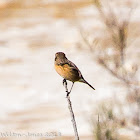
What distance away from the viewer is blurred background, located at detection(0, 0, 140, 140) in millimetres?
4433

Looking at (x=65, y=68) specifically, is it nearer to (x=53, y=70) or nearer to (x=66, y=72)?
(x=66, y=72)

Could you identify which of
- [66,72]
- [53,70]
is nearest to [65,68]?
[66,72]

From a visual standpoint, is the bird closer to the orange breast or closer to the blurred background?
the orange breast

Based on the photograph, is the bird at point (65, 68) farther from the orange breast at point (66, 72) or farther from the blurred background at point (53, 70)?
the blurred background at point (53, 70)

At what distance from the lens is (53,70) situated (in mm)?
8523

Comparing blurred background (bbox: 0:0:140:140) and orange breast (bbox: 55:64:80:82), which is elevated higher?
blurred background (bbox: 0:0:140:140)

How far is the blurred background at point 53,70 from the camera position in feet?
14.5

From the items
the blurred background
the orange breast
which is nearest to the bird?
the orange breast

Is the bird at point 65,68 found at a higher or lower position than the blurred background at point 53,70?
lower

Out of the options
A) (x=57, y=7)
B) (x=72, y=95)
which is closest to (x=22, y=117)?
(x=72, y=95)

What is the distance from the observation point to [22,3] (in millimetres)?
12141

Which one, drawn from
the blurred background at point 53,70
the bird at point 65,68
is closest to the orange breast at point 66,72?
the bird at point 65,68

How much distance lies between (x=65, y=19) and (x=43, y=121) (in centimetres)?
426

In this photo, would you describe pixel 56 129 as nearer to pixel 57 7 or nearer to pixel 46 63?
pixel 46 63
